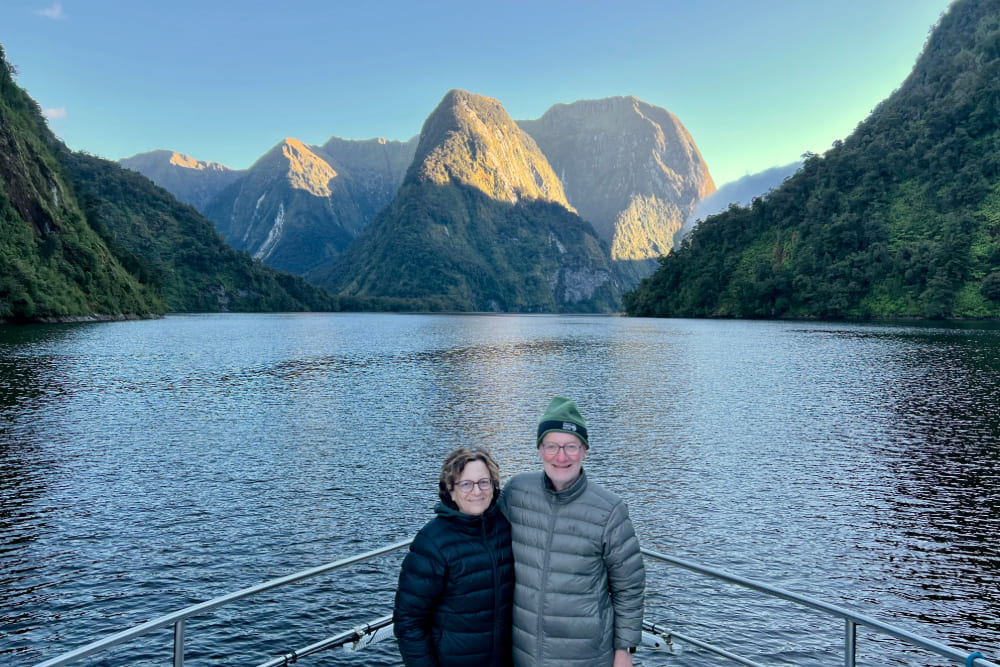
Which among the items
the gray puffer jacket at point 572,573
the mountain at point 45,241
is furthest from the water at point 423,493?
the mountain at point 45,241

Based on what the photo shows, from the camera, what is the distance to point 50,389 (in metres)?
40.0

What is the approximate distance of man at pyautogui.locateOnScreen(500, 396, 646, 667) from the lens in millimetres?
4953

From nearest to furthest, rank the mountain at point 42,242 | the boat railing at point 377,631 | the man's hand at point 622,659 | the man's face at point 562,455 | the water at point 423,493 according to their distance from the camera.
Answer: the boat railing at point 377,631, the man's face at point 562,455, the man's hand at point 622,659, the water at point 423,493, the mountain at point 42,242

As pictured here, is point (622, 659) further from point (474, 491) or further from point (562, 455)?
point (474, 491)

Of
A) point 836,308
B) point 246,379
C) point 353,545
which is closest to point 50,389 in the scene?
point 246,379

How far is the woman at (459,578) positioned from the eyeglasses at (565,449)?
47cm

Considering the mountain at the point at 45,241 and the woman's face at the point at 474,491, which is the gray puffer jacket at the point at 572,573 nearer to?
the woman's face at the point at 474,491

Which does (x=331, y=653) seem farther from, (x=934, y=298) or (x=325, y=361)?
(x=934, y=298)

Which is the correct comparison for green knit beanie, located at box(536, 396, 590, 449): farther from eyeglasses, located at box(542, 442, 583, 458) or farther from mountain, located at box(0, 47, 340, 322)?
mountain, located at box(0, 47, 340, 322)

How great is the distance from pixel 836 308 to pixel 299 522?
16356 centimetres

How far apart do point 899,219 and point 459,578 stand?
18831 centimetres

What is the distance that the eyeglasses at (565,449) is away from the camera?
495 centimetres

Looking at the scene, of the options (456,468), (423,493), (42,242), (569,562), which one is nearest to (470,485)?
(456,468)

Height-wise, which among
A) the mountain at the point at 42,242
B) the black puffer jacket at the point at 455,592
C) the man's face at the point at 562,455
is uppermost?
the mountain at the point at 42,242
